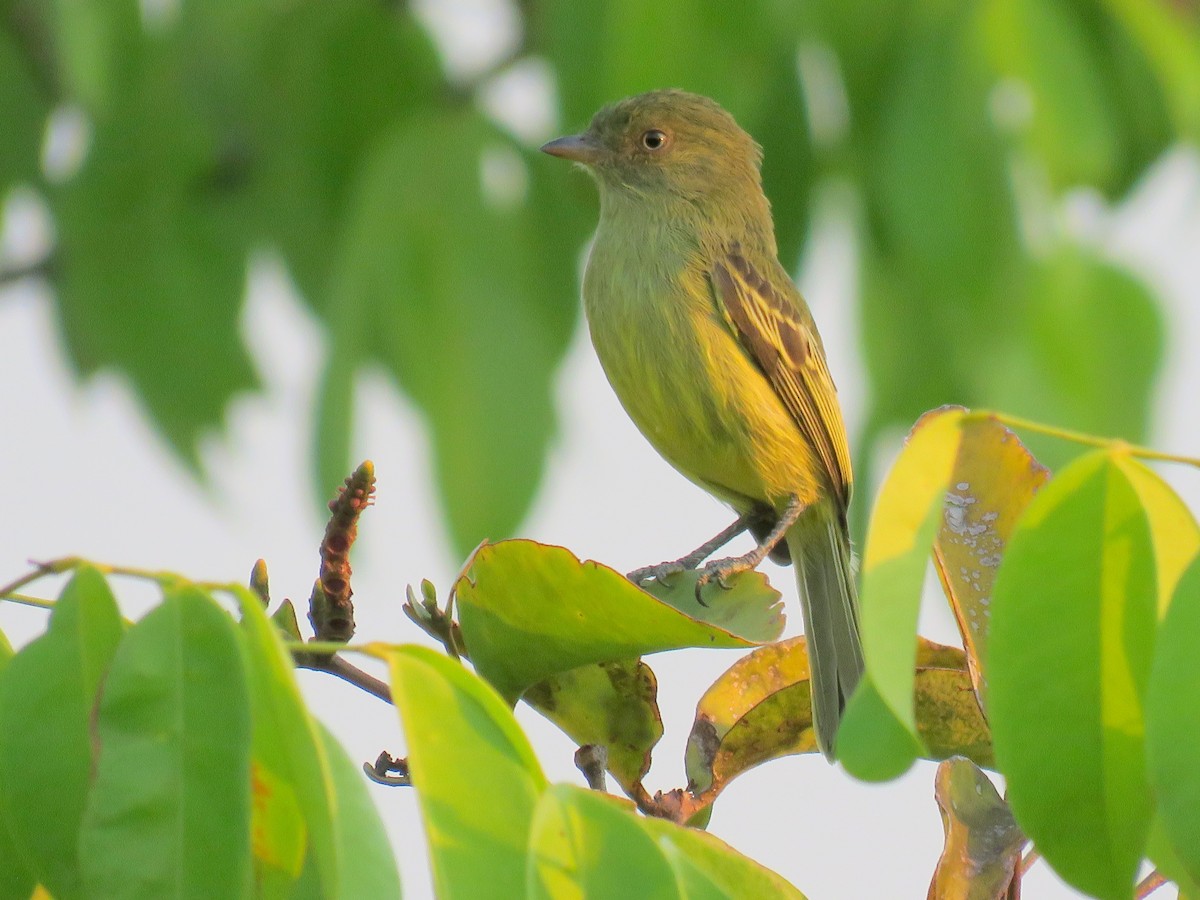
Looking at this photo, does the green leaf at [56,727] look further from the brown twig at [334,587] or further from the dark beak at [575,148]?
the dark beak at [575,148]

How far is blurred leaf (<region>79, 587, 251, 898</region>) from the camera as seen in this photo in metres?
1.95

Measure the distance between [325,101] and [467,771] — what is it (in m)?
4.44

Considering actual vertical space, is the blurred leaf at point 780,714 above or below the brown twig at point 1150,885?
above

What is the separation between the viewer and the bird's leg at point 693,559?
3.97m

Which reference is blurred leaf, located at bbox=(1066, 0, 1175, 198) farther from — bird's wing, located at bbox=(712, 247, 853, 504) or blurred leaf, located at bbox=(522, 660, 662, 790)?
blurred leaf, located at bbox=(522, 660, 662, 790)

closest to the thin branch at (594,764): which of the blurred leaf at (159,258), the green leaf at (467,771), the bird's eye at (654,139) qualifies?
the green leaf at (467,771)

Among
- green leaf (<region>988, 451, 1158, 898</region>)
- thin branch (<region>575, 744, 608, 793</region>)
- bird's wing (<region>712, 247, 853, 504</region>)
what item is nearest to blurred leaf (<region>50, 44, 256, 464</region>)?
bird's wing (<region>712, 247, 853, 504</region>)

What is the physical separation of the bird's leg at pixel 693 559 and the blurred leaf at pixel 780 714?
58 centimetres

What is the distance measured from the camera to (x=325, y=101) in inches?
238

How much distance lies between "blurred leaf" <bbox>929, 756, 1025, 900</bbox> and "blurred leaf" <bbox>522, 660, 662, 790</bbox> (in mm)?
519

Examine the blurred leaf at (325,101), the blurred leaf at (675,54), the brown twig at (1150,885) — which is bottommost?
the brown twig at (1150,885)

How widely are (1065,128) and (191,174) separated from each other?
3241mm

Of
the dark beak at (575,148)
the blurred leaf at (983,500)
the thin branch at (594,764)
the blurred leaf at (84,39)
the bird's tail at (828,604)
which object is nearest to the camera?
the blurred leaf at (983,500)

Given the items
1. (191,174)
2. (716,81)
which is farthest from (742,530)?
(191,174)
